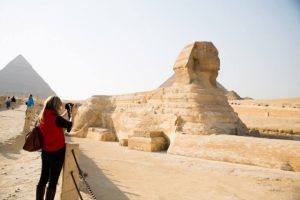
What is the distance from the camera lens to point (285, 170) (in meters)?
6.28

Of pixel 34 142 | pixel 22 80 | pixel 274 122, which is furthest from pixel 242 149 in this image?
pixel 22 80

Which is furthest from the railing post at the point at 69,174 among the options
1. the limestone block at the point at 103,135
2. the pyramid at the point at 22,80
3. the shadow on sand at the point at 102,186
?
the pyramid at the point at 22,80

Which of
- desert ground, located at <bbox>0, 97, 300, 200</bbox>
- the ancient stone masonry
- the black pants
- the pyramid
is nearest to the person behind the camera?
the black pants

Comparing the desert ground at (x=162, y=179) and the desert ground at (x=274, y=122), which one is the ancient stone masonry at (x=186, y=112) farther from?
the desert ground at (x=274, y=122)

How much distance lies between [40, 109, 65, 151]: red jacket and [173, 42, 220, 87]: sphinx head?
7.86 meters

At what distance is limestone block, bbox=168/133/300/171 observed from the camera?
6.44m

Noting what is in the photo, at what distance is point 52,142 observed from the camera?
304cm

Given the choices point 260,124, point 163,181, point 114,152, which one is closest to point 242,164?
point 163,181

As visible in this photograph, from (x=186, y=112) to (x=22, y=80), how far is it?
88552 millimetres

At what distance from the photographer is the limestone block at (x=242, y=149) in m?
6.44

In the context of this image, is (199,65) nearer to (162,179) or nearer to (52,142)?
(162,179)

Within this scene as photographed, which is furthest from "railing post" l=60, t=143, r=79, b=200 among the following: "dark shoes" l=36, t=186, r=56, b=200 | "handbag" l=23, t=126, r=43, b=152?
"handbag" l=23, t=126, r=43, b=152

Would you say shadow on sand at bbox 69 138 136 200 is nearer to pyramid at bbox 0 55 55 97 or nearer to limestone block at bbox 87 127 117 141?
limestone block at bbox 87 127 117 141

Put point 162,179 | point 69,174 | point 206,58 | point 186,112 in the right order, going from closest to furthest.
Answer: point 69,174 → point 162,179 → point 186,112 → point 206,58
